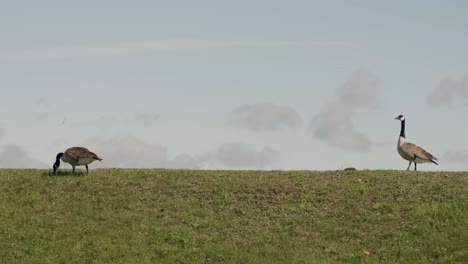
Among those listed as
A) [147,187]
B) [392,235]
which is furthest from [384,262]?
[147,187]

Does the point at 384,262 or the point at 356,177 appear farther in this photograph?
the point at 356,177

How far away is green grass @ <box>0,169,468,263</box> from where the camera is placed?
1003 inches

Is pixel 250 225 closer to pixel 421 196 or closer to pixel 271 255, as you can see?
pixel 271 255

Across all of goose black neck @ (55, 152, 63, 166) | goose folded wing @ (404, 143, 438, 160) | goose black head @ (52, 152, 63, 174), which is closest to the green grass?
goose black head @ (52, 152, 63, 174)

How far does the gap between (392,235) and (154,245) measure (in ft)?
28.7

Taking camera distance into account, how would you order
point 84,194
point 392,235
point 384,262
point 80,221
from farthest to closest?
point 84,194
point 80,221
point 392,235
point 384,262

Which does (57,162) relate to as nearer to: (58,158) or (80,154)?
(58,158)

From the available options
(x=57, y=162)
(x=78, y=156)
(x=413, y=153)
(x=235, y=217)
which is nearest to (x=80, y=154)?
(x=78, y=156)

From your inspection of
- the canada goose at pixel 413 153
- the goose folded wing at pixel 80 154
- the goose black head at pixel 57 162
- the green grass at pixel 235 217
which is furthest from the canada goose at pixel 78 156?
the canada goose at pixel 413 153

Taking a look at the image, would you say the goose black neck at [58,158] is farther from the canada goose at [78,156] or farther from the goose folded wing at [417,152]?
the goose folded wing at [417,152]

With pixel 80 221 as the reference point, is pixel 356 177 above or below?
above

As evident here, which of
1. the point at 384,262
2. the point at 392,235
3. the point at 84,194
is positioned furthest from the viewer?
the point at 84,194

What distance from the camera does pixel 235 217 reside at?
28.1 m

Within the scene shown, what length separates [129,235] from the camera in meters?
27.1
